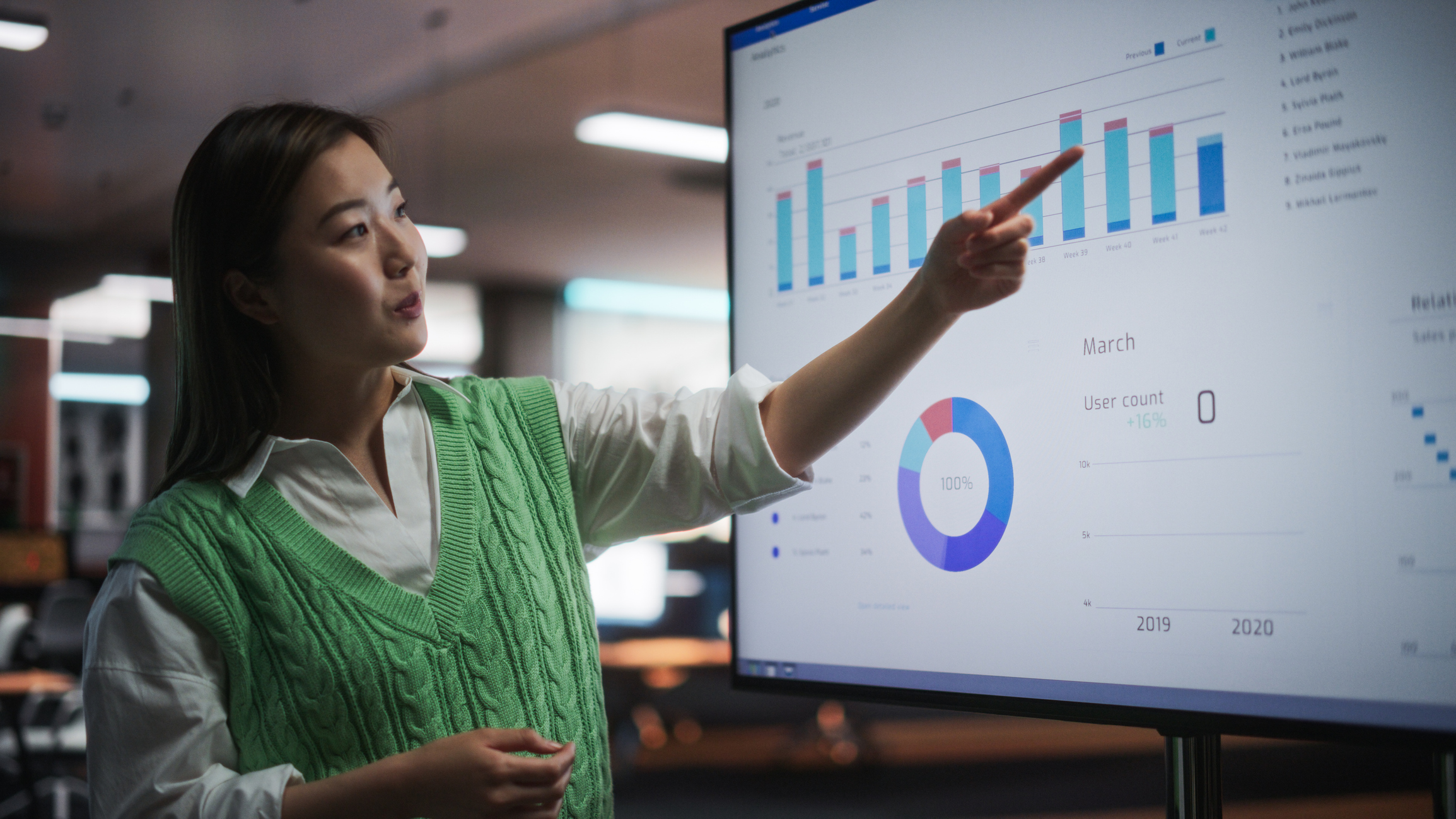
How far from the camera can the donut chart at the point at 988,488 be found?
1.20 meters

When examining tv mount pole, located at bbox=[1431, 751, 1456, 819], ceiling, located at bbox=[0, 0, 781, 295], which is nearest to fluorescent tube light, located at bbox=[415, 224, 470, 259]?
ceiling, located at bbox=[0, 0, 781, 295]

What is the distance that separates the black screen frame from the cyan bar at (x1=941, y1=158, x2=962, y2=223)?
34 centimetres

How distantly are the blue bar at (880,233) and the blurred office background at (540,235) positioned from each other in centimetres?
269

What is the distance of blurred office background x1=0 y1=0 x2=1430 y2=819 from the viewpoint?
16.6 ft

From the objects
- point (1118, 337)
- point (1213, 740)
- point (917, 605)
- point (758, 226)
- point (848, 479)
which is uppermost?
point (758, 226)

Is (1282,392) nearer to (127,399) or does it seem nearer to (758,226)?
(758,226)

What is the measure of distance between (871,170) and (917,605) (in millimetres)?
546

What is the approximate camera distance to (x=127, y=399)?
11531 mm

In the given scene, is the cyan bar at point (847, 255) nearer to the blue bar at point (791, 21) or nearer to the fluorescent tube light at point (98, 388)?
the blue bar at point (791, 21)

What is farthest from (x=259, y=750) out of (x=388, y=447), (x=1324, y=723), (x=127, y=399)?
(x=127, y=399)

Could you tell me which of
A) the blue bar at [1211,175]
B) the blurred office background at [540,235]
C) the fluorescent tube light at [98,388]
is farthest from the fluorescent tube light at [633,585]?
the fluorescent tube light at [98,388]

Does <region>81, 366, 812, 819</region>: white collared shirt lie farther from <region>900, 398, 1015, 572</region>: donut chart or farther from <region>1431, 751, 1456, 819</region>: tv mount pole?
<region>1431, 751, 1456, 819</region>: tv mount pole

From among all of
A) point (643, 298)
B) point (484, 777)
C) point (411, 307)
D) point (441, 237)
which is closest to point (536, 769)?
point (484, 777)

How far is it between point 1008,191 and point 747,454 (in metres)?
0.44
